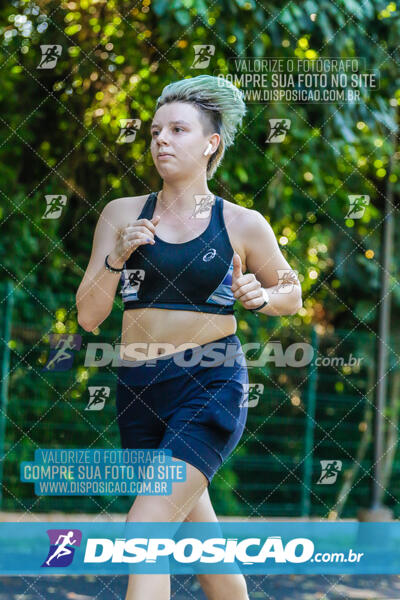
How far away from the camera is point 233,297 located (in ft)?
9.36

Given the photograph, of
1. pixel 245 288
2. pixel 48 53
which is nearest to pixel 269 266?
pixel 245 288

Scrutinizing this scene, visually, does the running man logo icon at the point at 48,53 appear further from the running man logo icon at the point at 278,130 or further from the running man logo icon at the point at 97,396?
the running man logo icon at the point at 97,396

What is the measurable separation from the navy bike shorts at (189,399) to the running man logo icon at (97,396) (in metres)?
2.81

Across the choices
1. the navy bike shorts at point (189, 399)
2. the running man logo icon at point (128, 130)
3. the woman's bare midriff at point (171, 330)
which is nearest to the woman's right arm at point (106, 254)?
the woman's bare midriff at point (171, 330)

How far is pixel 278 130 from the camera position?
5039 millimetres

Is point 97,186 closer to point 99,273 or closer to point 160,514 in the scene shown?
point 99,273

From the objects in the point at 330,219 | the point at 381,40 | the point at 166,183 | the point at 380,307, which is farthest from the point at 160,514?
the point at 330,219

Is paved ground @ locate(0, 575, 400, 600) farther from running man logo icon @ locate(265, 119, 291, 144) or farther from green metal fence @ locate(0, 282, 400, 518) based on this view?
running man logo icon @ locate(265, 119, 291, 144)

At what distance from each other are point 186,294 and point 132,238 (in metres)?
0.29

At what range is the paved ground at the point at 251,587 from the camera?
4.32 metres

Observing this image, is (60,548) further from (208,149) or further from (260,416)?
(260,416)

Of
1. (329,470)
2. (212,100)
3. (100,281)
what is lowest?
(329,470)

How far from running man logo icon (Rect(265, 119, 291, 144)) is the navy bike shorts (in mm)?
2416

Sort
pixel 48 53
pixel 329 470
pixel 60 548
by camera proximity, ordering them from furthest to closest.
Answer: pixel 329 470 < pixel 48 53 < pixel 60 548
